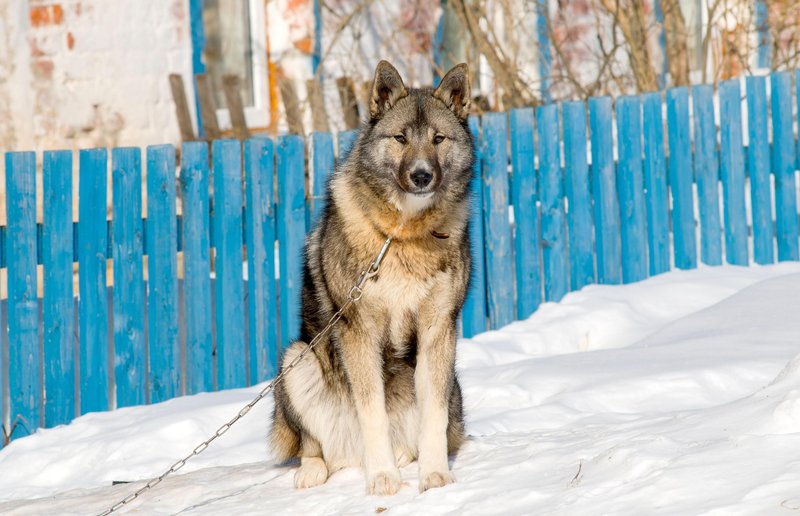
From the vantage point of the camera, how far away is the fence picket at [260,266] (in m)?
6.21

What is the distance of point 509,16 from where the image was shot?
31.0 ft

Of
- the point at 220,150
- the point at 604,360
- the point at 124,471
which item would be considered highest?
the point at 220,150

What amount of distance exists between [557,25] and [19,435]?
6609mm

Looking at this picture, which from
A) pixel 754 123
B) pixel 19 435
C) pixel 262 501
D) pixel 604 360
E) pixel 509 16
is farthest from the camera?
pixel 509 16

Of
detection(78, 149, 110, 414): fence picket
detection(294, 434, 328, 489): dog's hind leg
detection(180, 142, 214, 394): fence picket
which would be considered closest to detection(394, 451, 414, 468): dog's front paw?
detection(294, 434, 328, 489): dog's hind leg

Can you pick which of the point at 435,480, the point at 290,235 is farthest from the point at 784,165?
the point at 435,480

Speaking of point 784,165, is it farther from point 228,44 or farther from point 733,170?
point 228,44

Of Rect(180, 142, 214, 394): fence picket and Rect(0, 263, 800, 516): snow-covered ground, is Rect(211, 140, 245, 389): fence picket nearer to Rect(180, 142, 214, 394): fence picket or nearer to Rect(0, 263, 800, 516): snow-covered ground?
Rect(180, 142, 214, 394): fence picket

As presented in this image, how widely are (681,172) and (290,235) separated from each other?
2.74 metres

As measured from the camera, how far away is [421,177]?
3703 millimetres

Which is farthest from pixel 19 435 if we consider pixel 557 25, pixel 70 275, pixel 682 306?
pixel 557 25

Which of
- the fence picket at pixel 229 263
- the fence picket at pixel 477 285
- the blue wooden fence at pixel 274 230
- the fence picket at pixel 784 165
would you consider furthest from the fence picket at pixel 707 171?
the fence picket at pixel 229 263

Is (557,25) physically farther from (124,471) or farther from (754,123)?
(124,471)

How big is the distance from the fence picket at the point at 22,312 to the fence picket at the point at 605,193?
364cm
